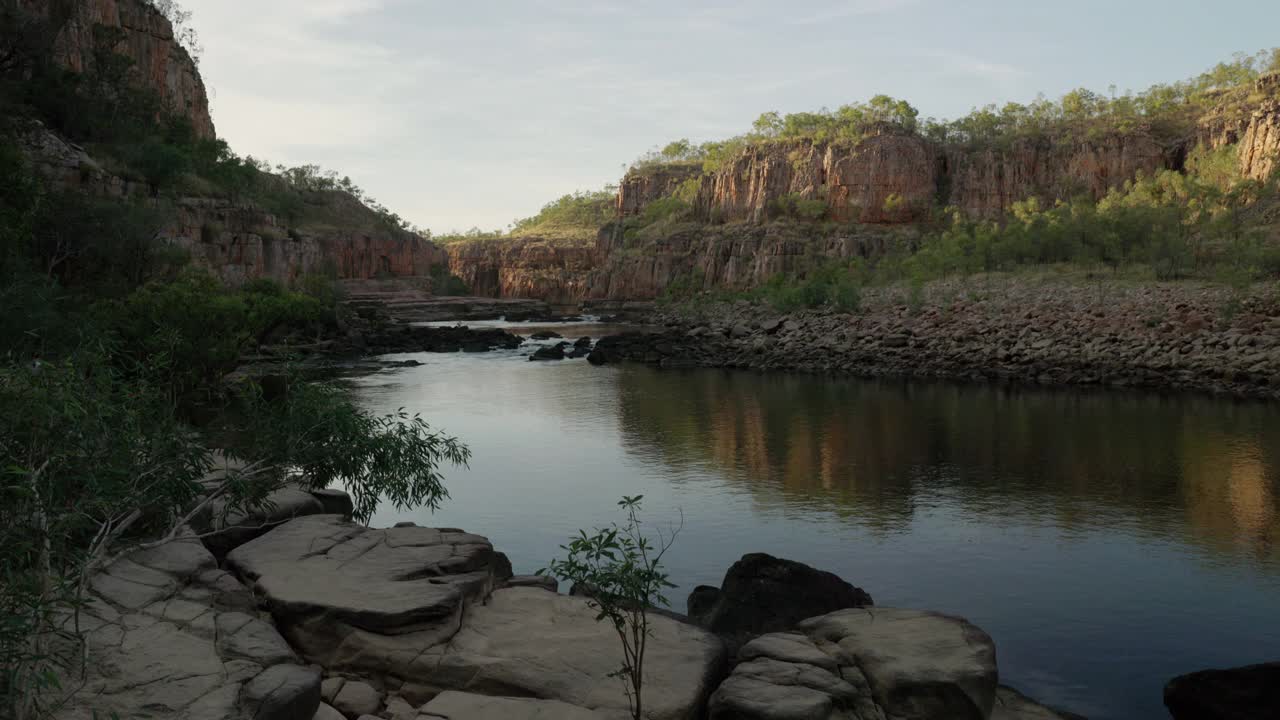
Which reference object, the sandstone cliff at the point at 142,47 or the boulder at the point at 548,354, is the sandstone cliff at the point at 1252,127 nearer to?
the boulder at the point at 548,354

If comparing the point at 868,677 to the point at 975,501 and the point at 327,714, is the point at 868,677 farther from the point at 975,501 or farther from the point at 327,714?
the point at 975,501

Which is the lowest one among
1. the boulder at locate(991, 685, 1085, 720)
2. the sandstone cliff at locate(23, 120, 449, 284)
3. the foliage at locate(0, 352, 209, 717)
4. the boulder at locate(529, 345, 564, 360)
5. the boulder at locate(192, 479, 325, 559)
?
the boulder at locate(991, 685, 1085, 720)

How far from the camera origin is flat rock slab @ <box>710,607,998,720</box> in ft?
17.6

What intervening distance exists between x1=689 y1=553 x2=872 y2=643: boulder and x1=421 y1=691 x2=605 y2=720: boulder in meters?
2.02

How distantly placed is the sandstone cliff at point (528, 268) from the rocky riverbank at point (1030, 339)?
260 ft

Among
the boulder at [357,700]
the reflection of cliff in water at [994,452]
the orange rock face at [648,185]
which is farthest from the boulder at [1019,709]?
the orange rock face at [648,185]

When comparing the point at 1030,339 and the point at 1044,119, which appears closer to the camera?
the point at 1030,339

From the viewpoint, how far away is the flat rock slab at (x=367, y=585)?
20.1ft

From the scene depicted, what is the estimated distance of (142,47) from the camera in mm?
57406

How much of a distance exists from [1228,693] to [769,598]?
3.25 metres

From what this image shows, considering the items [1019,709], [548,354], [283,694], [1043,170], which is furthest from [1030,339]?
[1043,170]

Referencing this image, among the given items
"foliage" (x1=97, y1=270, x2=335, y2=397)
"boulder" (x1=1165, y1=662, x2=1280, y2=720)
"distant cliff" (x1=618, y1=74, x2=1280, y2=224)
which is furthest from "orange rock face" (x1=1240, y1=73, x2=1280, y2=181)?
"boulder" (x1=1165, y1=662, x2=1280, y2=720)

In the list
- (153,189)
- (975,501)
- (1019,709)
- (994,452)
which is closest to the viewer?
(1019,709)

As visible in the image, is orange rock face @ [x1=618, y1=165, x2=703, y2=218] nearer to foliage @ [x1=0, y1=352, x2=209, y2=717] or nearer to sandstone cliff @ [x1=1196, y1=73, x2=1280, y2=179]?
sandstone cliff @ [x1=1196, y1=73, x2=1280, y2=179]
